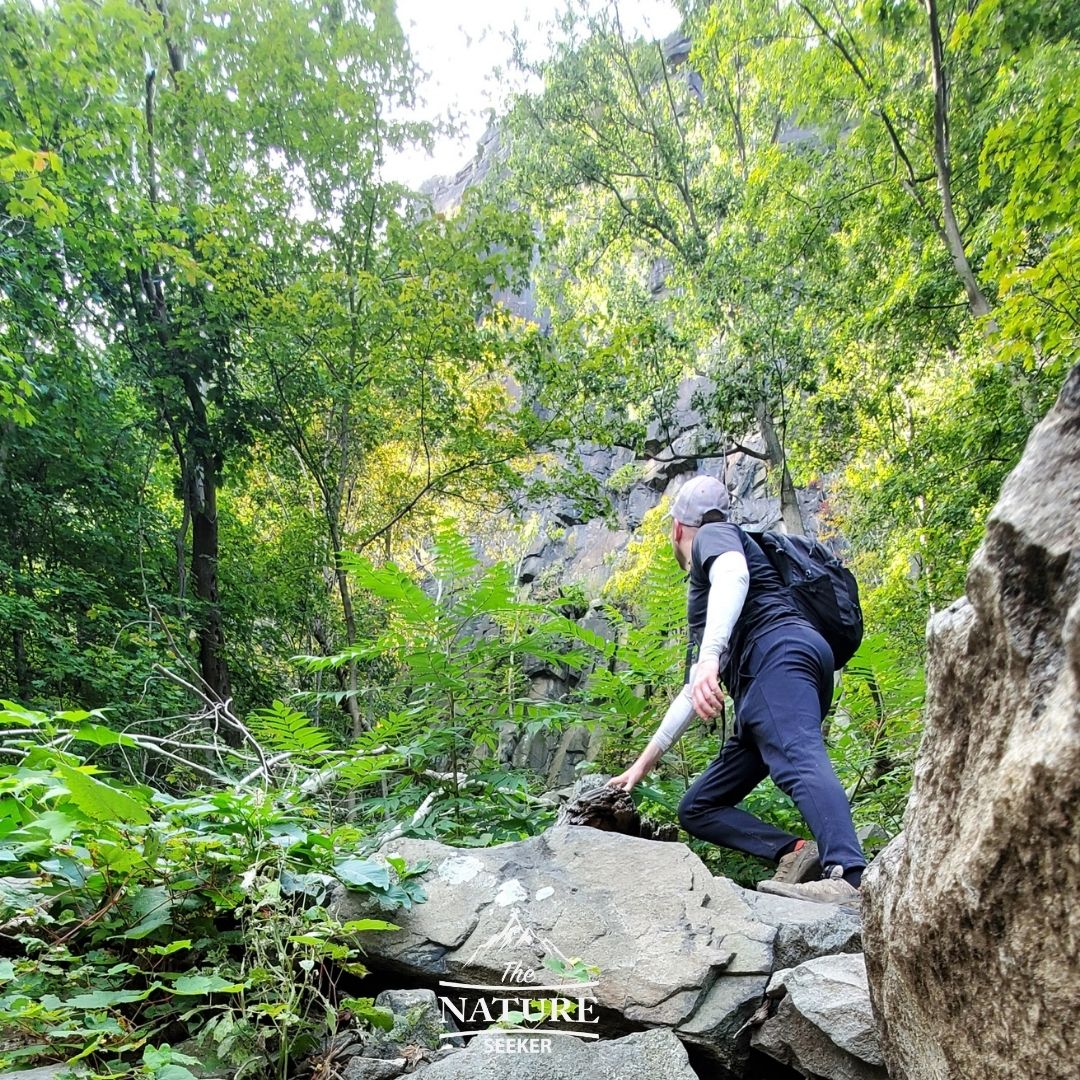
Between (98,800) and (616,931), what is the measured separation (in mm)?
1431

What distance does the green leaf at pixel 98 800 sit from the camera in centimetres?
163

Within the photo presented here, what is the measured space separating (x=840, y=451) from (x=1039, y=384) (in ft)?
18.3

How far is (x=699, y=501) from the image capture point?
3.02 m

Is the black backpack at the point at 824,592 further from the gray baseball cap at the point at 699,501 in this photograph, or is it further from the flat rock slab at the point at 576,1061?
the flat rock slab at the point at 576,1061

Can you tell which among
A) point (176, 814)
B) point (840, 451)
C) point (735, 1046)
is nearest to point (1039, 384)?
point (840, 451)

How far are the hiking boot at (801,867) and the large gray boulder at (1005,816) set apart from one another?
134cm

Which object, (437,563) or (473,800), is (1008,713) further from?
(437,563)

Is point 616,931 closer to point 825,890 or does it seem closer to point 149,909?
point 825,890

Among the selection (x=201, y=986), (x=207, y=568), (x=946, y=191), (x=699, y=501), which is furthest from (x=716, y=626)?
(x=207, y=568)

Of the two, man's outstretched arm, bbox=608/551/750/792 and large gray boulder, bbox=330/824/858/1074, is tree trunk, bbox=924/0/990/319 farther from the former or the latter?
large gray boulder, bbox=330/824/858/1074

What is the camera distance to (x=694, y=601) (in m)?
2.83

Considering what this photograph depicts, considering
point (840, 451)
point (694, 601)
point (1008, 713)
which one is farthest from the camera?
point (840, 451)

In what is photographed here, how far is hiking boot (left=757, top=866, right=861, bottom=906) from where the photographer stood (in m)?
2.26

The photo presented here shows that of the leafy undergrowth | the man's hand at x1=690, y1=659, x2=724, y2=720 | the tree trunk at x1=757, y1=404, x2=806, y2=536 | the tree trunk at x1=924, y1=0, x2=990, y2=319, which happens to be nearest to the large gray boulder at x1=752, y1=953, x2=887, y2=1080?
the man's hand at x1=690, y1=659, x2=724, y2=720
